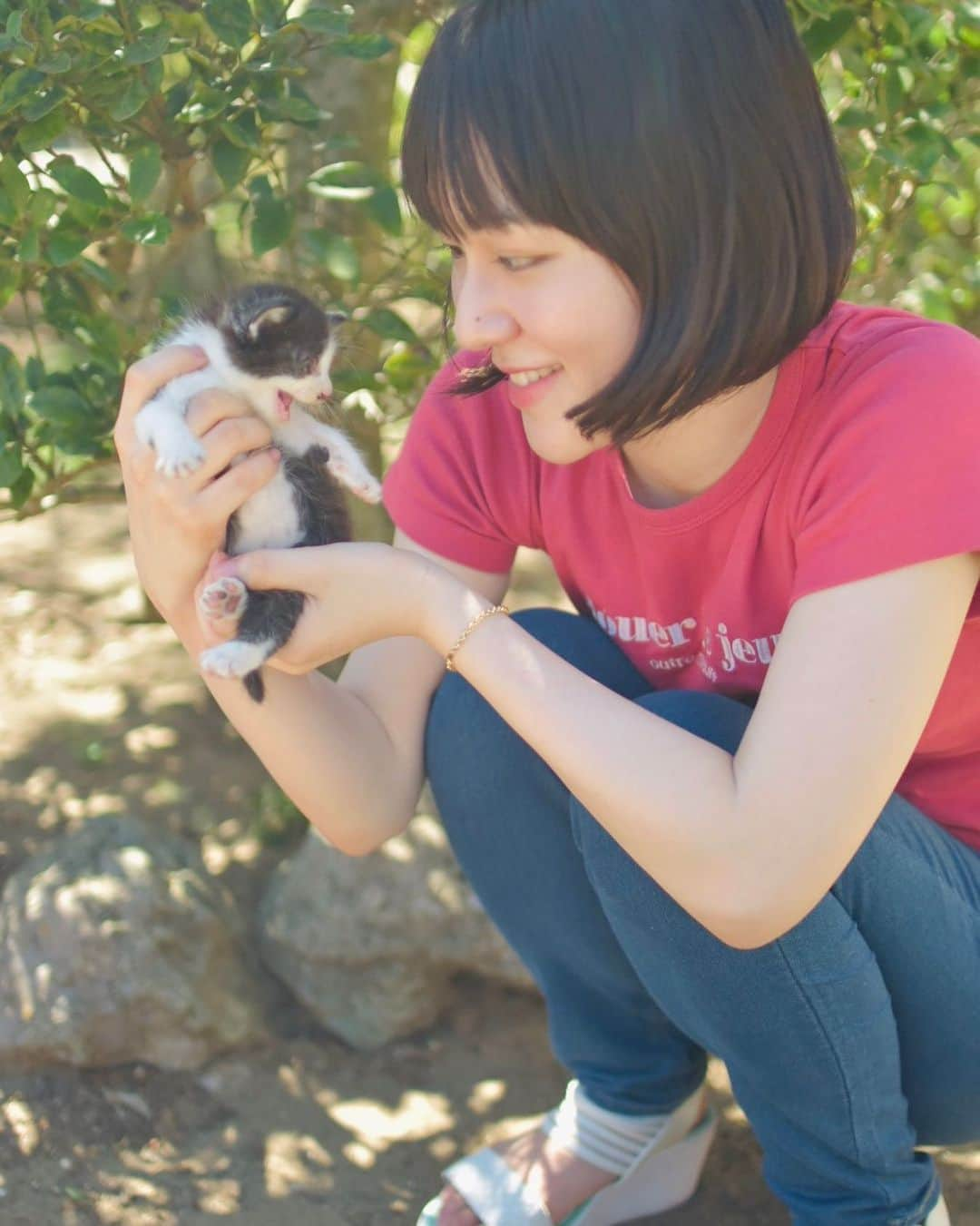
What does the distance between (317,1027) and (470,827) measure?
85 cm

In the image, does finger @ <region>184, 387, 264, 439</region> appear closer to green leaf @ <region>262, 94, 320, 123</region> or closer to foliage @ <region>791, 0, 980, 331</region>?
green leaf @ <region>262, 94, 320, 123</region>

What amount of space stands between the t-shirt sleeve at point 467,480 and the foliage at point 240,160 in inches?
13.9

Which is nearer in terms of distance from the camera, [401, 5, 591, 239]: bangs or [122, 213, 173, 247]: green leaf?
[401, 5, 591, 239]: bangs

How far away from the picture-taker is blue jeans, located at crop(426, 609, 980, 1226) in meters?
1.88

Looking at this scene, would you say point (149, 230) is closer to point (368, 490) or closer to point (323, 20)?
point (323, 20)

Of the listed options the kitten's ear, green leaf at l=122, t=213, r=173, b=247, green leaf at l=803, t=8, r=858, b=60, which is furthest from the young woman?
green leaf at l=803, t=8, r=858, b=60

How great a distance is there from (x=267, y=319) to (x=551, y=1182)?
1.40 meters

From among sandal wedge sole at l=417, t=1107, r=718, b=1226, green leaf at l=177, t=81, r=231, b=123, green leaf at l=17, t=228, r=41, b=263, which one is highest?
green leaf at l=177, t=81, r=231, b=123

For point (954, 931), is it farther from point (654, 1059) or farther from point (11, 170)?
point (11, 170)

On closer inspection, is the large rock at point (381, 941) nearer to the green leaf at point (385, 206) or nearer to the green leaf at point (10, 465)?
the green leaf at point (10, 465)

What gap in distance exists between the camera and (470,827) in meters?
2.28

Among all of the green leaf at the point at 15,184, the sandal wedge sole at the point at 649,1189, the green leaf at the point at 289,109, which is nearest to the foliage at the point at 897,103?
the green leaf at the point at 289,109

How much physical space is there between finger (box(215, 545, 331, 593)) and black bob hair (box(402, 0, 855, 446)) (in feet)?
1.30

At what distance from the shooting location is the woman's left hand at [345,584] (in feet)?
6.40
